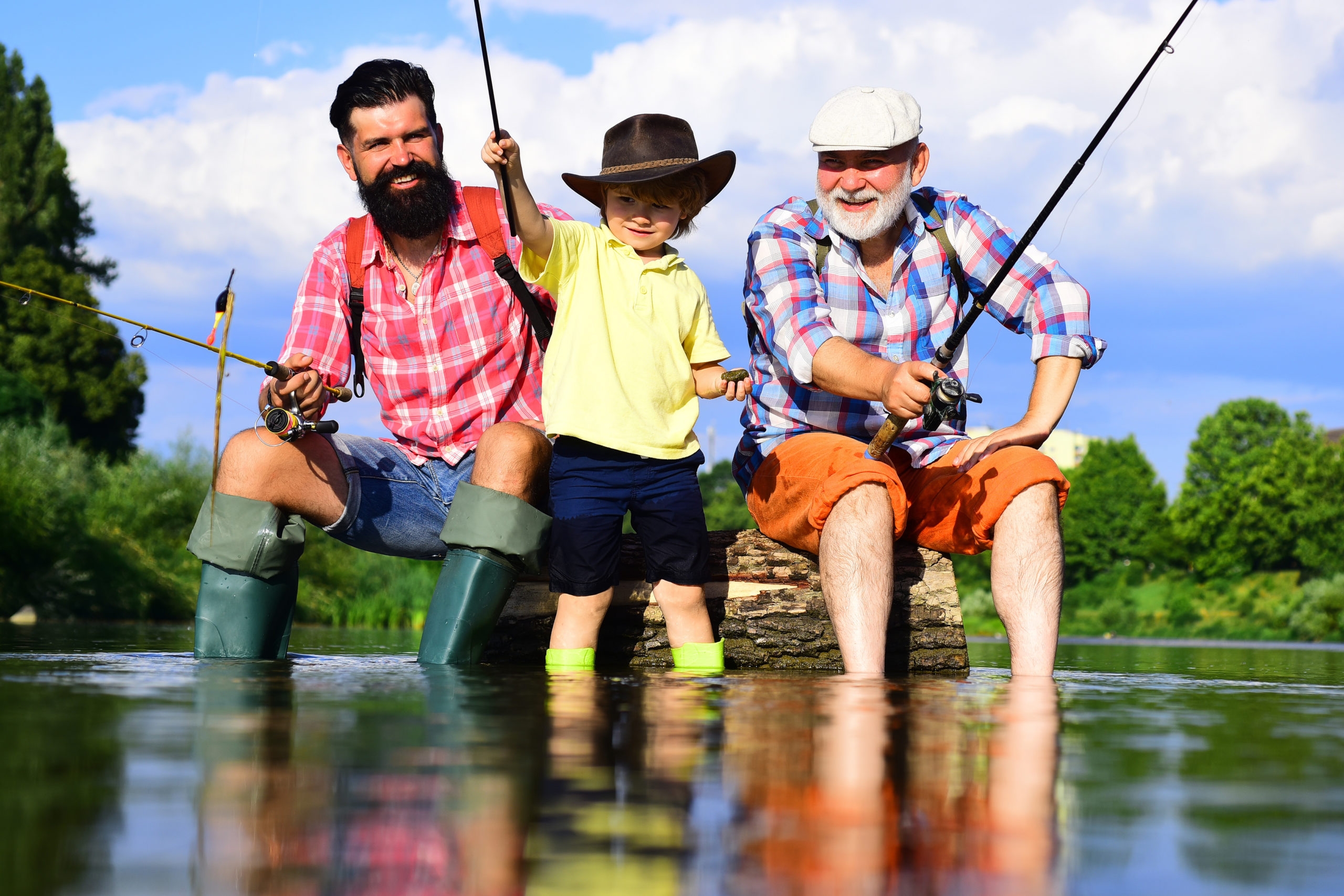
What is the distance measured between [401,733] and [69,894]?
1.03m

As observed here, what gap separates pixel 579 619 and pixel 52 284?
3257cm

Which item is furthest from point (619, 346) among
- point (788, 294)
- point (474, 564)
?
point (474, 564)

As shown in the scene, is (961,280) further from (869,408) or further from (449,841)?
(449,841)

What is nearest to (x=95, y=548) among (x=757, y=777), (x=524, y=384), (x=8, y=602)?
(x=8, y=602)

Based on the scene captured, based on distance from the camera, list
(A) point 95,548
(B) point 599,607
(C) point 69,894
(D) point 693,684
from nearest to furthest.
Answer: (C) point 69,894 < (D) point 693,684 < (B) point 599,607 < (A) point 95,548

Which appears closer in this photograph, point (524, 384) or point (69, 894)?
point (69, 894)

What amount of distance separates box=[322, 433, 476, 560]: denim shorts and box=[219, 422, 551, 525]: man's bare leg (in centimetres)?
7

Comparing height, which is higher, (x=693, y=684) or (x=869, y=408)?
(x=869, y=408)

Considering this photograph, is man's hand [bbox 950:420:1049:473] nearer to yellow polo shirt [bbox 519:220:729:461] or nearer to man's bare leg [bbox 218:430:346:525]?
yellow polo shirt [bbox 519:220:729:461]

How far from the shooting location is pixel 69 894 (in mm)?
1099

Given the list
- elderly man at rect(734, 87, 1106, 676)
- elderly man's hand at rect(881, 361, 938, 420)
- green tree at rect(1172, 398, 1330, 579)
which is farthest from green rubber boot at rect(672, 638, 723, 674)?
green tree at rect(1172, 398, 1330, 579)

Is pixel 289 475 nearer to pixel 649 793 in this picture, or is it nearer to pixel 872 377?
pixel 872 377

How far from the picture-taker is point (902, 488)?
13.3 feet

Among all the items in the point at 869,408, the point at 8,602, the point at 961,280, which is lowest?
the point at 8,602
